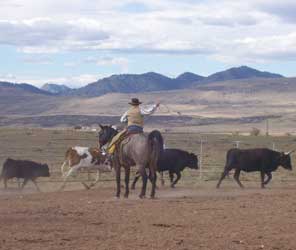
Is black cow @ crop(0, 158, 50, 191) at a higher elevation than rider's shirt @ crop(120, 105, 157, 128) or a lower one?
lower

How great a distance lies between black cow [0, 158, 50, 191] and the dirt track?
16.6 ft

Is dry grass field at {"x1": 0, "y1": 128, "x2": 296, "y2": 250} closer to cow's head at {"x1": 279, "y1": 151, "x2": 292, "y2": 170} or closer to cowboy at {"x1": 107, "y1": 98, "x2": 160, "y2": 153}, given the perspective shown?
cowboy at {"x1": 107, "y1": 98, "x2": 160, "y2": 153}

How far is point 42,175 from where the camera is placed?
25.1 meters

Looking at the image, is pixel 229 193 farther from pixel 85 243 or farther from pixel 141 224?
pixel 85 243

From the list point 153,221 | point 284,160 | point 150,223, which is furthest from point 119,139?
point 284,160

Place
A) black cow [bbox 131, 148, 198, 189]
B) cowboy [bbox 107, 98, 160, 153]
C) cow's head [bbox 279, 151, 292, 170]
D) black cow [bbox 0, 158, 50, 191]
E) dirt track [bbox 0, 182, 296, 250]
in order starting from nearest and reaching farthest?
dirt track [bbox 0, 182, 296, 250]
cowboy [bbox 107, 98, 160, 153]
black cow [bbox 131, 148, 198, 189]
black cow [bbox 0, 158, 50, 191]
cow's head [bbox 279, 151, 292, 170]

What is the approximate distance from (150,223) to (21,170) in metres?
11.5

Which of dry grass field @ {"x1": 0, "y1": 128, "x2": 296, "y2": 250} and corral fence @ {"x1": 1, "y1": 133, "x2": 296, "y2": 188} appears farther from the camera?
corral fence @ {"x1": 1, "y1": 133, "x2": 296, "y2": 188}

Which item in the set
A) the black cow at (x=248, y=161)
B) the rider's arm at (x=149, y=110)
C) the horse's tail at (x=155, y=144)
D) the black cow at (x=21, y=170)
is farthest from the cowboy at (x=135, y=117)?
the black cow at (x=21, y=170)

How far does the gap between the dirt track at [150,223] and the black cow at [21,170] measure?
5047 mm

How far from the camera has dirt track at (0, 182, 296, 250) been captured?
443 inches

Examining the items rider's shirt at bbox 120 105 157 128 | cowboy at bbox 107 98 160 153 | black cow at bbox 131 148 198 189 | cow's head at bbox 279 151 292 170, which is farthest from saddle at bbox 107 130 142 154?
cow's head at bbox 279 151 292 170

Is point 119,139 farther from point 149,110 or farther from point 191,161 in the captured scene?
point 191,161

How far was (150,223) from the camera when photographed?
1352 cm
